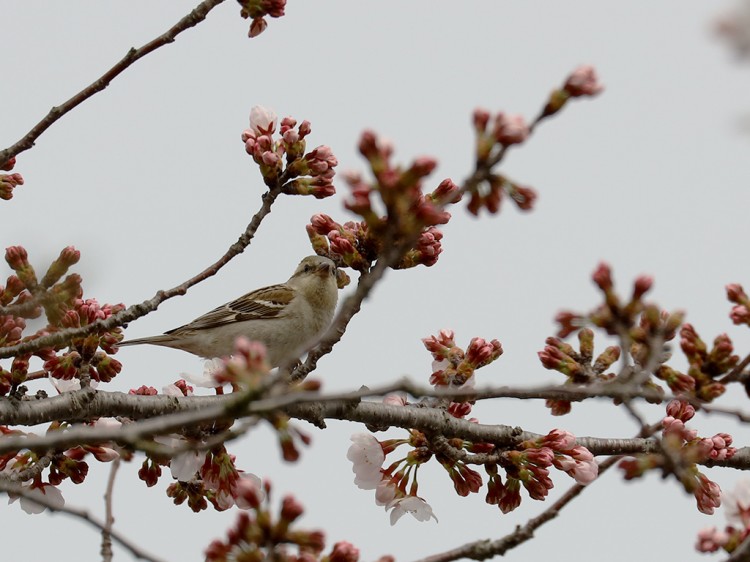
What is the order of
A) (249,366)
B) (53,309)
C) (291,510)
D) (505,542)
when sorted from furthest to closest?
(53,309)
(505,542)
(291,510)
(249,366)

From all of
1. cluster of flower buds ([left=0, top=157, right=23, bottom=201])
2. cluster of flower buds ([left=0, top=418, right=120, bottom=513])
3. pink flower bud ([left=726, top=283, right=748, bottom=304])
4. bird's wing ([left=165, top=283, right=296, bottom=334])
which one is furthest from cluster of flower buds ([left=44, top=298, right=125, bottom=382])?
bird's wing ([left=165, top=283, right=296, bottom=334])

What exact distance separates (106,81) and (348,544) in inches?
79.9

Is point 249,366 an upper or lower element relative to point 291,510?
upper

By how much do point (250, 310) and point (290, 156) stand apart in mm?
3687

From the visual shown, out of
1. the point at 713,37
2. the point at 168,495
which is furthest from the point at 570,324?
the point at 168,495

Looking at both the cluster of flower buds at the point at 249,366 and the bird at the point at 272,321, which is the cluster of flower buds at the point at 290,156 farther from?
the bird at the point at 272,321

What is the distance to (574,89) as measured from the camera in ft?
9.77

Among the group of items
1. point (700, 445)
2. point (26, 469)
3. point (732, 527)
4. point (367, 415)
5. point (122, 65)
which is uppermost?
point (122, 65)

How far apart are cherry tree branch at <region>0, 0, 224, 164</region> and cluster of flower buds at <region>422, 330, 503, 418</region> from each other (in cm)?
210

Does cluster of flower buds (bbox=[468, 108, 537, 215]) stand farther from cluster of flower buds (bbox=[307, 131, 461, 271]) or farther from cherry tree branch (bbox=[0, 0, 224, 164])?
cherry tree branch (bbox=[0, 0, 224, 164])

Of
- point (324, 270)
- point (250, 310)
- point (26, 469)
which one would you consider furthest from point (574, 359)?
point (250, 310)

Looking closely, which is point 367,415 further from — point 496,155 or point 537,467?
point 496,155

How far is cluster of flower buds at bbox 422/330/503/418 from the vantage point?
5.09 metres

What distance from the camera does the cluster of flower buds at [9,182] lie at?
Result: 463 centimetres
